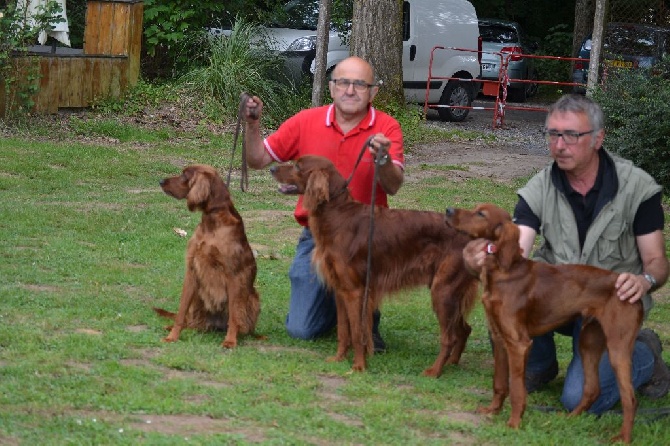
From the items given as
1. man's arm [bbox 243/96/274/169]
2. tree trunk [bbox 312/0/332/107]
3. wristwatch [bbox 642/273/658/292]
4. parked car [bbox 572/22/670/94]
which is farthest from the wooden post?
wristwatch [bbox 642/273/658/292]

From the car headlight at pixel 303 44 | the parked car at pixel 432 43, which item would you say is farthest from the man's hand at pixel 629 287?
the parked car at pixel 432 43

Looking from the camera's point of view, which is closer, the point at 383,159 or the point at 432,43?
the point at 383,159

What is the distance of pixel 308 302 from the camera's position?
6594 millimetres

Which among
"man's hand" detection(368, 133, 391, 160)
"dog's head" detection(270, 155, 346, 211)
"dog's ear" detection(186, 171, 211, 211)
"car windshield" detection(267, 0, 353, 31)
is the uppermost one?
"car windshield" detection(267, 0, 353, 31)

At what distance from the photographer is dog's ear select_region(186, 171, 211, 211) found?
616 centimetres

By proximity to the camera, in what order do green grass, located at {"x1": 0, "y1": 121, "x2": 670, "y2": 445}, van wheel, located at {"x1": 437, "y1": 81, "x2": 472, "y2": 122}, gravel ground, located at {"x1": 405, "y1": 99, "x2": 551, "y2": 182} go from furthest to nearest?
van wheel, located at {"x1": 437, "y1": 81, "x2": 472, "y2": 122}, gravel ground, located at {"x1": 405, "y1": 99, "x2": 551, "y2": 182}, green grass, located at {"x1": 0, "y1": 121, "x2": 670, "y2": 445}

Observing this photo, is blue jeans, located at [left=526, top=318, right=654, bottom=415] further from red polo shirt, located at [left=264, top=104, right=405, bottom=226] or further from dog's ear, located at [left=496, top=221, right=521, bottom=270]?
red polo shirt, located at [left=264, top=104, right=405, bottom=226]

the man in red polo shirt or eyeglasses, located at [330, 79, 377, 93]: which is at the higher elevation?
eyeglasses, located at [330, 79, 377, 93]

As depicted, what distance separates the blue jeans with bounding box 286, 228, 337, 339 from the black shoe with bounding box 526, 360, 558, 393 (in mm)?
1362

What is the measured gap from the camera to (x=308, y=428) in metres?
4.89

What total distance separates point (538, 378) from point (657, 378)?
0.63m

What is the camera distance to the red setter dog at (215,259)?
20.4 feet

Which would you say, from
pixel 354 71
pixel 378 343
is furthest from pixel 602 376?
pixel 354 71

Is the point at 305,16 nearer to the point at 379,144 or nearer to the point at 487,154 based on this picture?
the point at 487,154
